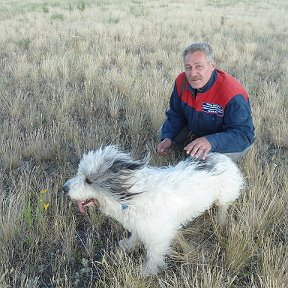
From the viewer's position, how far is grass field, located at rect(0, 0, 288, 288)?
2.94m

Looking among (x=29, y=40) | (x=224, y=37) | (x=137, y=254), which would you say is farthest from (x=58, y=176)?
(x=224, y=37)

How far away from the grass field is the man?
0.42m

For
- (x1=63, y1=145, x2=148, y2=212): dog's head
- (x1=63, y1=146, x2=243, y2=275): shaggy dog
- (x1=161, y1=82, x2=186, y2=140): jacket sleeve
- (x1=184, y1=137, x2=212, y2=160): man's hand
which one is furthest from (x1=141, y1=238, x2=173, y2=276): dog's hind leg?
(x1=161, y1=82, x2=186, y2=140): jacket sleeve

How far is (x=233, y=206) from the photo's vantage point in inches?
139

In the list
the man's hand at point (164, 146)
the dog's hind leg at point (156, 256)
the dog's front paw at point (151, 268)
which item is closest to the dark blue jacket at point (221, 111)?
the man's hand at point (164, 146)

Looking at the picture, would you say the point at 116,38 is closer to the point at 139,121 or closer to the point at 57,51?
the point at 57,51

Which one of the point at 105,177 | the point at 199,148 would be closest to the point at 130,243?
the point at 105,177

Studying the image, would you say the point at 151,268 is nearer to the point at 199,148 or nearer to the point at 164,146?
the point at 199,148

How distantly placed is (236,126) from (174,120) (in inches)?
37.4

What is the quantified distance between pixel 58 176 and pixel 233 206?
6.19ft

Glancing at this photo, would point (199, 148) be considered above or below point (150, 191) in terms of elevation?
above

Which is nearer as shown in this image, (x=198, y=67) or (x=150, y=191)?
(x=150, y=191)

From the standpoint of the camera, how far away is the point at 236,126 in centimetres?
396

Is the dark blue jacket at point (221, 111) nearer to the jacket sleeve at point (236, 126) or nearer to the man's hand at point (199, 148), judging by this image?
the jacket sleeve at point (236, 126)
